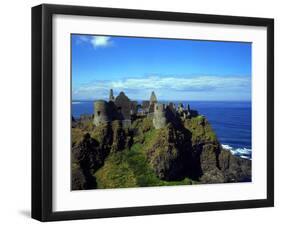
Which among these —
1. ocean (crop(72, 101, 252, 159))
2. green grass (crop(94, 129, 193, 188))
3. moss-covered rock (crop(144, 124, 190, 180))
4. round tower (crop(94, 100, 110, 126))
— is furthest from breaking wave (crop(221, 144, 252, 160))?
round tower (crop(94, 100, 110, 126))

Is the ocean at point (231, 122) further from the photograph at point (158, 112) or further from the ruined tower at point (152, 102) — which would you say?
the ruined tower at point (152, 102)

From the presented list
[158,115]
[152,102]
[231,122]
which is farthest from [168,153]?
[231,122]

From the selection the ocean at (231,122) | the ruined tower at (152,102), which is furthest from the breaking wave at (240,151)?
the ruined tower at (152,102)

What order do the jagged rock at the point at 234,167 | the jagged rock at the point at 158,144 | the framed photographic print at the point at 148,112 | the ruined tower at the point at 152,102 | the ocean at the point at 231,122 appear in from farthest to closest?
1. the jagged rock at the point at 234,167
2. the ocean at the point at 231,122
3. the ruined tower at the point at 152,102
4. the jagged rock at the point at 158,144
5. the framed photographic print at the point at 148,112

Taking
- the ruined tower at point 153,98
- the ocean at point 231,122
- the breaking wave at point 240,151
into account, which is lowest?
the breaking wave at point 240,151

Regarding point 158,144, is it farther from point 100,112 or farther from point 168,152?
point 100,112

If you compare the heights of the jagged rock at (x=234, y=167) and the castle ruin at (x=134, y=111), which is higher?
the castle ruin at (x=134, y=111)

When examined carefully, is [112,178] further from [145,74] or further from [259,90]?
[259,90]
